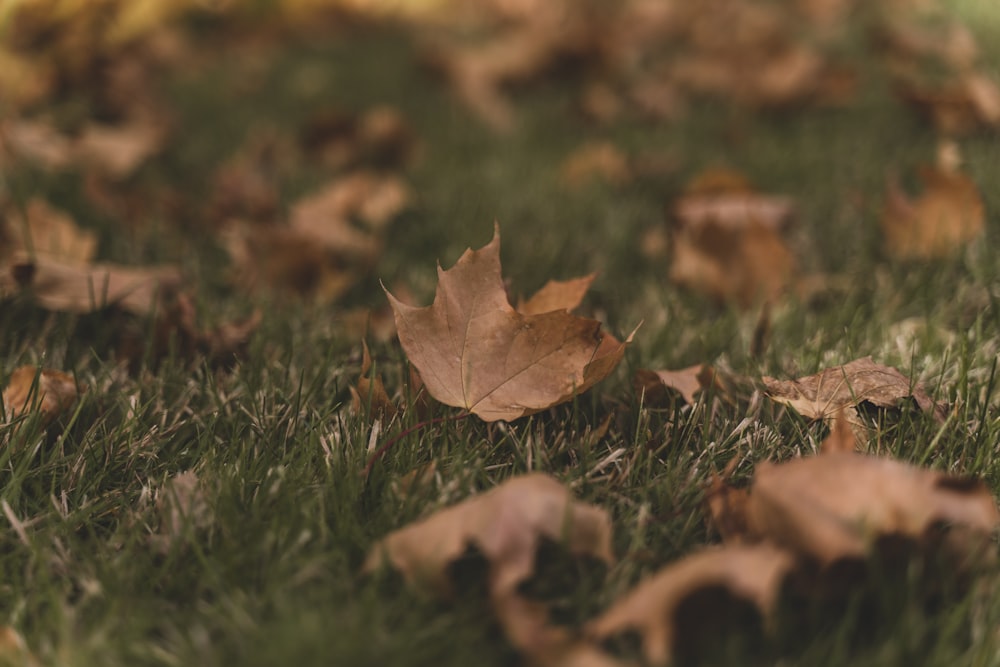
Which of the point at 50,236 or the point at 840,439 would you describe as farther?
the point at 50,236

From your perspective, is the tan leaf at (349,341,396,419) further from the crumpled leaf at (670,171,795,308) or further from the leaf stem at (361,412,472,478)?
the crumpled leaf at (670,171,795,308)

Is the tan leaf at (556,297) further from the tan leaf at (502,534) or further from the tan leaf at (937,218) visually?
the tan leaf at (937,218)

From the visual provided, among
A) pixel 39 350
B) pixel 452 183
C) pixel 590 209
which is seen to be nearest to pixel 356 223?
pixel 452 183

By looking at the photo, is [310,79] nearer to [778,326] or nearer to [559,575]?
[778,326]

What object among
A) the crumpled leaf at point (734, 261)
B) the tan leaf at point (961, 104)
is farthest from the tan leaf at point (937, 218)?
the tan leaf at point (961, 104)

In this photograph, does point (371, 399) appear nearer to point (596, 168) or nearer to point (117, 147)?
point (596, 168)

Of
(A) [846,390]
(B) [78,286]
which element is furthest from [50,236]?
(A) [846,390]
